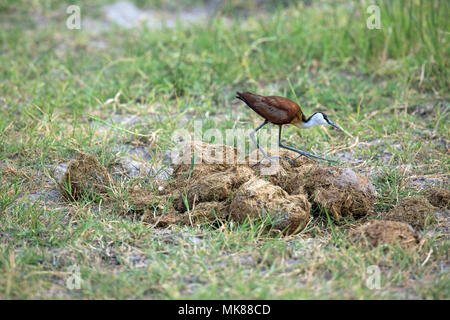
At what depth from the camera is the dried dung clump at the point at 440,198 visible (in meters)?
3.12

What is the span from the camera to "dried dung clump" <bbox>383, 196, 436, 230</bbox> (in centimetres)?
290

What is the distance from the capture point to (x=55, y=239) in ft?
9.06

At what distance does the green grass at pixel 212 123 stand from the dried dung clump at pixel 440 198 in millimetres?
145

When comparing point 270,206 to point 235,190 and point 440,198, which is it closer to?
point 235,190

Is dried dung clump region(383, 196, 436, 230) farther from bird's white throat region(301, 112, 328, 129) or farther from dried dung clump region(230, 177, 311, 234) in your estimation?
bird's white throat region(301, 112, 328, 129)

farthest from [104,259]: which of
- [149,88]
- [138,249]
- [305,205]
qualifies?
[149,88]

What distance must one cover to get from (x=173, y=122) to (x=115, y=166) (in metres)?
0.72

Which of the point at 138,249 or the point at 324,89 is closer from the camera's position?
the point at 138,249

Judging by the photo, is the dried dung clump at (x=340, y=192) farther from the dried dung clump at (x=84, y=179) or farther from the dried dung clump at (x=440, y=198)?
the dried dung clump at (x=84, y=179)

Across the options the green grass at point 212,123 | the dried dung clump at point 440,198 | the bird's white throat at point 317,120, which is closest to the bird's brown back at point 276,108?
the bird's white throat at point 317,120

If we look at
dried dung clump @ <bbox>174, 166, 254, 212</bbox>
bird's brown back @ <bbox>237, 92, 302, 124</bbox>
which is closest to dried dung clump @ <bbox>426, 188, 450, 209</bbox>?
bird's brown back @ <bbox>237, 92, 302, 124</bbox>

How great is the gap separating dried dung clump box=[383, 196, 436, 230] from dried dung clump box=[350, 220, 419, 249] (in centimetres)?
15
